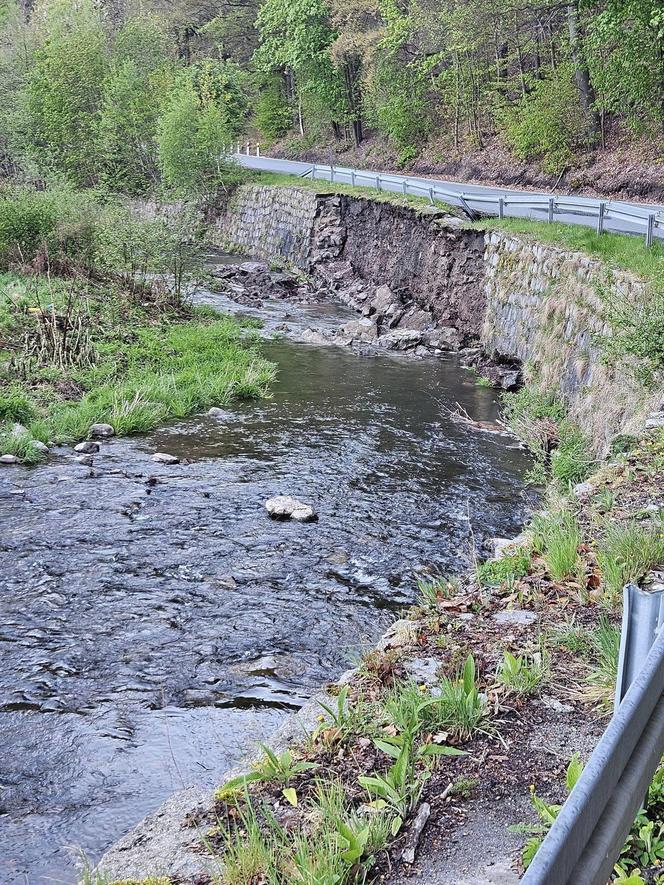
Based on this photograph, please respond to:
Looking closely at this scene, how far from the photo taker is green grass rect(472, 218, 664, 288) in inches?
488

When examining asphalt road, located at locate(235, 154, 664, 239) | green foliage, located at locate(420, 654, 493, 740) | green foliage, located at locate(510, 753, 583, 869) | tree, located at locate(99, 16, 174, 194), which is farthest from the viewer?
tree, located at locate(99, 16, 174, 194)

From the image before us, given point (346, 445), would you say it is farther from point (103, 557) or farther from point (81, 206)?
point (81, 206)

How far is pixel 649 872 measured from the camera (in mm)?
2594

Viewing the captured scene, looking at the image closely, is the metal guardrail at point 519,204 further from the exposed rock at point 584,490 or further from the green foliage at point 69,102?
the green foliage at point 69,102

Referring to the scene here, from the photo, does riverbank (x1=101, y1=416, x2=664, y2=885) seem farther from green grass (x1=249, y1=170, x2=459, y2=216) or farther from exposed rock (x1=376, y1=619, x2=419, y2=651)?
green grass (x1=249, y1=170, x2=459, y2=216)

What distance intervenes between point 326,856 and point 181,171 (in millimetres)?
34108

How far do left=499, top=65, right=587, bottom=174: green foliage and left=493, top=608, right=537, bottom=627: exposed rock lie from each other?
81.0ft

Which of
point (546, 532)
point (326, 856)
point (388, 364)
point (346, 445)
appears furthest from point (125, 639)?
point (388, 364)

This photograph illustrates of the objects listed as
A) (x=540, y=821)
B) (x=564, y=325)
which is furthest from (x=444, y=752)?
(x=564, y=325)

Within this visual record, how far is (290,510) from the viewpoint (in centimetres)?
930

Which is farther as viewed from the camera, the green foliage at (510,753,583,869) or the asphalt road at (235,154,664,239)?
the asphalt road at (235,154,664,239)

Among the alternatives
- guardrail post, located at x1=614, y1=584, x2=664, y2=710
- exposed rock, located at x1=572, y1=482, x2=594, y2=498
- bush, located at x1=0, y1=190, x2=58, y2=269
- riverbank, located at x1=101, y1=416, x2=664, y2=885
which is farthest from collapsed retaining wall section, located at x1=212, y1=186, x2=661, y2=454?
bush, located at x1=0, y1=190, x2=58, y2=269

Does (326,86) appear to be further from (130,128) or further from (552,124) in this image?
(552,124)

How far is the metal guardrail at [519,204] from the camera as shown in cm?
1458
